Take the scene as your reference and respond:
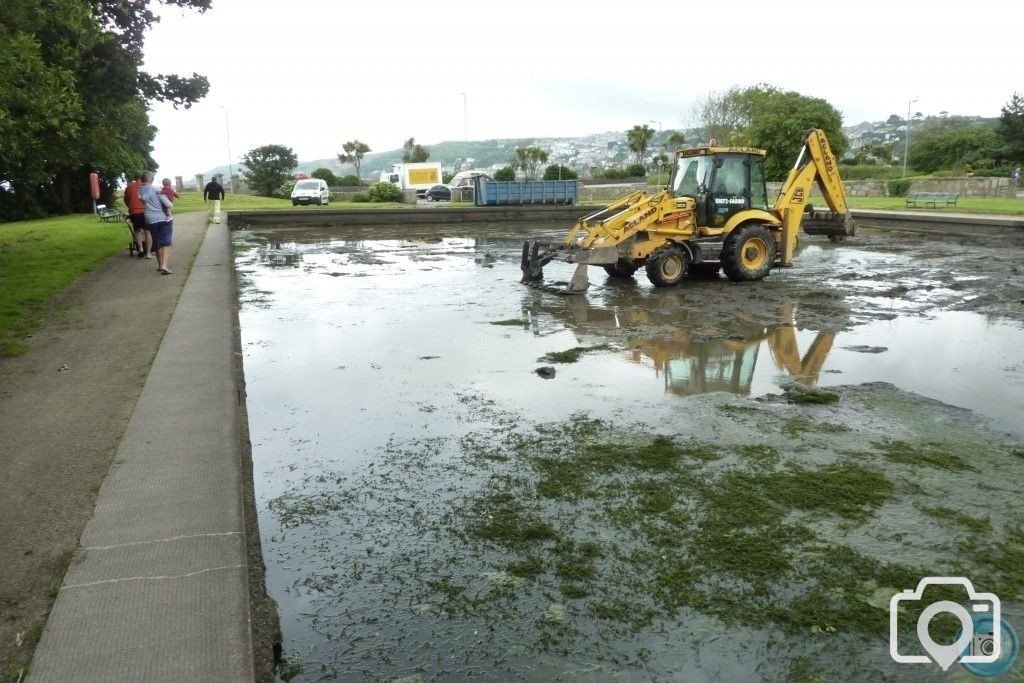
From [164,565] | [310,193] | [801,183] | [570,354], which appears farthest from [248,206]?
[164,565]

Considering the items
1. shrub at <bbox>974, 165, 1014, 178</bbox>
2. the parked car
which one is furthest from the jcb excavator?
shrub at <bbox>974, 165, 1014, 178</bbox>

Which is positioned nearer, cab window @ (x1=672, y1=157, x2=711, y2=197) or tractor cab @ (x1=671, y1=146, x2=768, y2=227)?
tractor cab @ (x1=671, y1=146, x2=768, y2=227)

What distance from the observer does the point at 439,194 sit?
162ft

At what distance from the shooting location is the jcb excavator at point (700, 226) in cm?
1355

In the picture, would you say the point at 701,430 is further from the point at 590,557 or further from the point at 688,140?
the point at 688,140

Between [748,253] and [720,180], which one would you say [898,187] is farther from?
[720,180]

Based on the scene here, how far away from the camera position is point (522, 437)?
6.11 meters

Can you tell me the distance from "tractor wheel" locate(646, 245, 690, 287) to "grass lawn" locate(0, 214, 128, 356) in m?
9.40

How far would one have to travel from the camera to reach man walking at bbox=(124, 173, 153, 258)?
15.3m

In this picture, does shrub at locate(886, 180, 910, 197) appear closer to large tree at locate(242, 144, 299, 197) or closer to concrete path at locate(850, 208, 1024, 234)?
concrete path at locate(850, 208, 1024, 234)

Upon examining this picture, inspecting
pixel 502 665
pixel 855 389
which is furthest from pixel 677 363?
pixel 502 665

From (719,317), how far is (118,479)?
27.8ft

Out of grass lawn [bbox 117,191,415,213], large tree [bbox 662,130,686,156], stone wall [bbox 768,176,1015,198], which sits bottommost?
grass lawn [bbox 117,191,415,213]

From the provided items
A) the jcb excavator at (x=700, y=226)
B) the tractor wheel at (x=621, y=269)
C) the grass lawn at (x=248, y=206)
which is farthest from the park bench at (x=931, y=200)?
the tractor wheel at (x=621, y=269)
